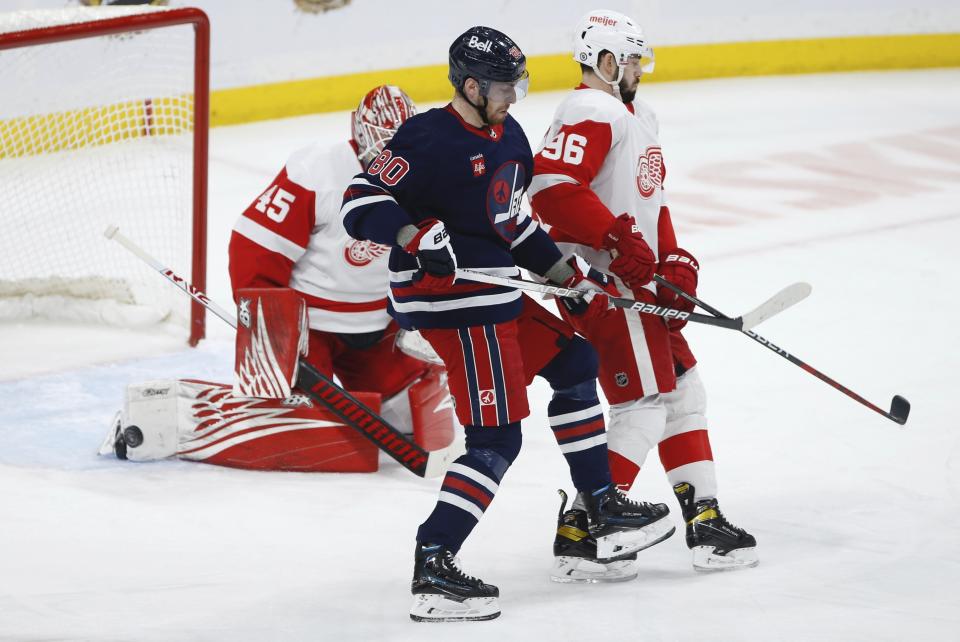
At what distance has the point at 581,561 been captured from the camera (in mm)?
2639

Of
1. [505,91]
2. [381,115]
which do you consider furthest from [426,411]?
[505,91]

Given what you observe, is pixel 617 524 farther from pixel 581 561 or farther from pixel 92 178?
pixel 92 178

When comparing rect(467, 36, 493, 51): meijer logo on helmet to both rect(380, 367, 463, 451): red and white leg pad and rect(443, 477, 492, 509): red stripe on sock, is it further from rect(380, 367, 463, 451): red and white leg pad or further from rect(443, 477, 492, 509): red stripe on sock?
rect(380, 367, 463, 451): red and white leg pad

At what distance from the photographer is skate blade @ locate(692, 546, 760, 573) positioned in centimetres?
267

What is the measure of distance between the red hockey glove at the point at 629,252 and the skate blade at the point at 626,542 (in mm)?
466

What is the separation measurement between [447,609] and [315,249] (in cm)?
122

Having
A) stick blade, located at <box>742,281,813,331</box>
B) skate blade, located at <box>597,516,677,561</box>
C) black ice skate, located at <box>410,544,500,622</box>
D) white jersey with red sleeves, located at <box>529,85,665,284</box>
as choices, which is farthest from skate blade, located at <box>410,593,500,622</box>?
stick blade, located at <box>742,281,813,331</box>

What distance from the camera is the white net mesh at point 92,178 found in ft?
14.8

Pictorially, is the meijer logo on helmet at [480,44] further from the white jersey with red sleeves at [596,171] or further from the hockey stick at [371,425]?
the hockey stick at [371,425]

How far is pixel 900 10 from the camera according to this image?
877cm

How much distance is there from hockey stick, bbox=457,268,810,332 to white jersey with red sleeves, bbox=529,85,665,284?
0.12m

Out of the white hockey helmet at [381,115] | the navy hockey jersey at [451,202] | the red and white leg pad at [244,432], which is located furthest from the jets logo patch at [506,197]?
the red and white leg pad at [244,432]

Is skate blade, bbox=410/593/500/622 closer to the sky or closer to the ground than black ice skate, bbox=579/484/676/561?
closer to the ground

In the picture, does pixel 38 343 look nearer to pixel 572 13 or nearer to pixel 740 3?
pixel 572 13
